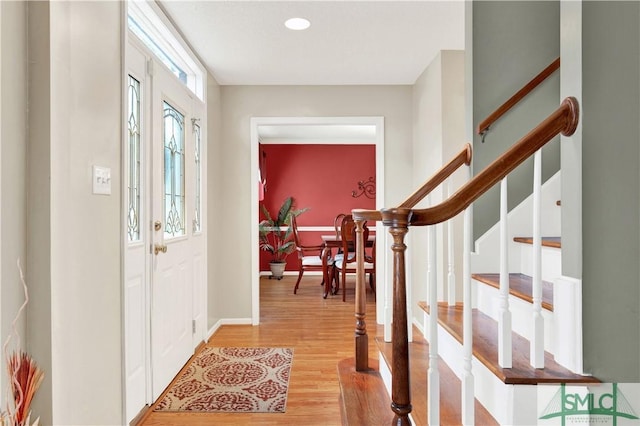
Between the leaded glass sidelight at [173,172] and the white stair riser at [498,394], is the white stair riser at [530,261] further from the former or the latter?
the leaded glass sidelight at [173,172]

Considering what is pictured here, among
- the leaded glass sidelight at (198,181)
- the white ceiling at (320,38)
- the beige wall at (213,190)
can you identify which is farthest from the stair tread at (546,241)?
the beige wall at (213,190)

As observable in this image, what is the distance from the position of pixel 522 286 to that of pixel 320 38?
2227mm

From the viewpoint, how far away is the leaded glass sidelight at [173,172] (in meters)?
2.62

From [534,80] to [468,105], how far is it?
0.33 m

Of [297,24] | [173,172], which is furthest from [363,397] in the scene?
[297,24]

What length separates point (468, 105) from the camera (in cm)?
215

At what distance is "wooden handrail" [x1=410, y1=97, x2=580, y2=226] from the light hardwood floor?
1.44m

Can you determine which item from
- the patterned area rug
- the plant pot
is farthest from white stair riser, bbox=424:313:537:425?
the plant pot

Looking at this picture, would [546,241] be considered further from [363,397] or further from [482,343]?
[363,397]

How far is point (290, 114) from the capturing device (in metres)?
3.91

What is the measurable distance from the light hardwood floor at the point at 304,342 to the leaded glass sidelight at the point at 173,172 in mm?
1172

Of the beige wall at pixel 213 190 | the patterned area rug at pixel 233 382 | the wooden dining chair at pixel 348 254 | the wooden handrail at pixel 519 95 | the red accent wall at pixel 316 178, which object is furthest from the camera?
the red accent wall at pixel 316 178

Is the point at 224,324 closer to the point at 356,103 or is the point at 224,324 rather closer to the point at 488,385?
the point at 356,103

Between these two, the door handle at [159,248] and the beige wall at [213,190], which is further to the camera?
the beige wall at [213,190]
